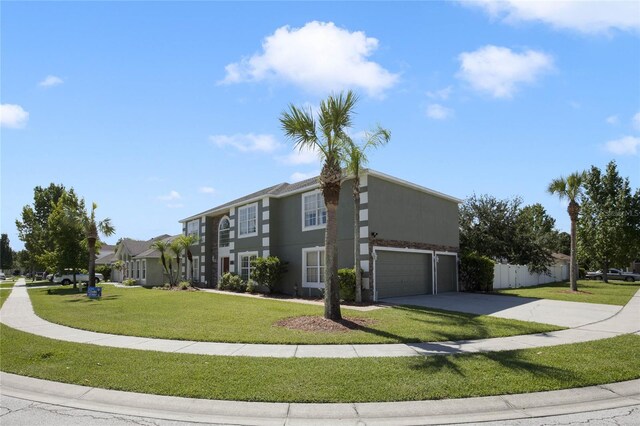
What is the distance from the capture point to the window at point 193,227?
33.6m

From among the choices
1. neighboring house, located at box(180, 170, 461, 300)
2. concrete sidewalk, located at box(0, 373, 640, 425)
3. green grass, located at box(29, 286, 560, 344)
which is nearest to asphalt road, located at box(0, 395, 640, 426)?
concrete sidewalk, located at box(0, 373, 640, 425)

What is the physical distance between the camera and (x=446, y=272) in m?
24.4

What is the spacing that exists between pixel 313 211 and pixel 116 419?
17079 millimetres

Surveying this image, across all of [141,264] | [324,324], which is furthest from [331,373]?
[141,264]

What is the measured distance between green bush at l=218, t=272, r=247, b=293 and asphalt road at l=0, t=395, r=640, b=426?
2020 centimetres

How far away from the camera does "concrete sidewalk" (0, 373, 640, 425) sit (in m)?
5.48

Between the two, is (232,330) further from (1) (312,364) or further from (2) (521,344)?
(2) (521,344)

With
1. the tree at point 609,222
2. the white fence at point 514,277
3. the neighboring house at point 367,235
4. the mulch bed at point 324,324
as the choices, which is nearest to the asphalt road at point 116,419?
the mulch bed at point 324,324

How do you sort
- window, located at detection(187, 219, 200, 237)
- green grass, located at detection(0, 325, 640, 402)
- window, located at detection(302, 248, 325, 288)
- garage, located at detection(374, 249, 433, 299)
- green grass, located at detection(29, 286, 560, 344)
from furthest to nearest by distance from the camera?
window, located at detection(187, 219, 200, 237)
window, located at detection(302, 248, 325, 288)
garage, located at detection(374, 249, 433, 299)
green grass, located at detection(29, 286, 560, 344)
green grass, located at detection(0, 325, 640, 402)

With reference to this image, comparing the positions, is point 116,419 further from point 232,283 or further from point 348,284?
point 232,283

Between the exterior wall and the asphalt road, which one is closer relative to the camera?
the asphalt road

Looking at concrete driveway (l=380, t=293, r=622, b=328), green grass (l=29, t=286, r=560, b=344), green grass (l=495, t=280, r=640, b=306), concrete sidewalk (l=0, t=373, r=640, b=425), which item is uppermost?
concrete sidewalk (l=0, t=373, r=640, b=425)

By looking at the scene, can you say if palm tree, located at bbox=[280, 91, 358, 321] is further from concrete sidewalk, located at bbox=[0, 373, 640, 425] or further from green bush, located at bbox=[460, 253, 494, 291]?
green bush, located at bbox=[460, 253, 494, 291]

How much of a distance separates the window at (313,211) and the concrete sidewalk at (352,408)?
613 inches
